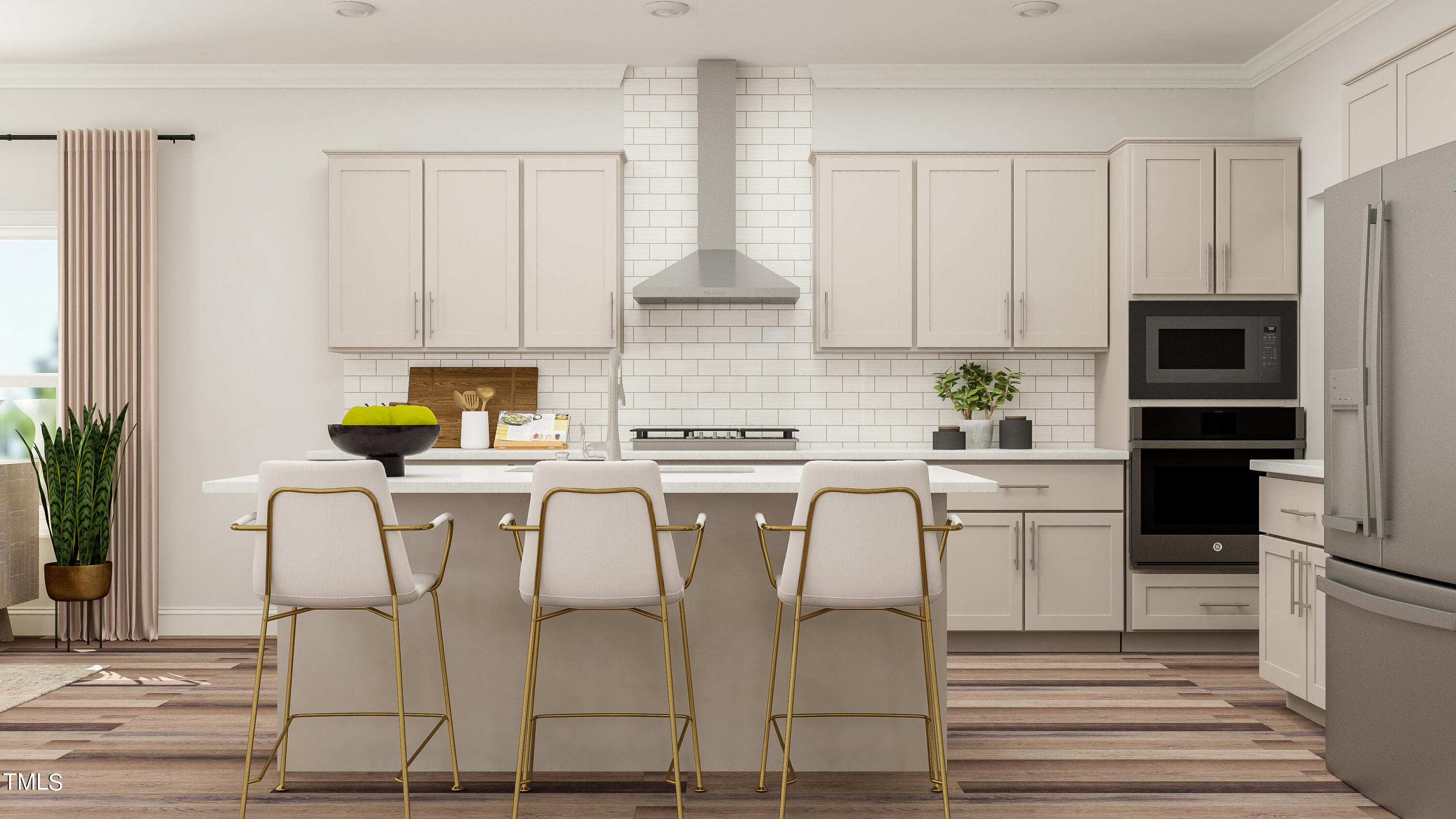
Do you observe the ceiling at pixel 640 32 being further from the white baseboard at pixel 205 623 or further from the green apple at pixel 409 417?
the white baseboard at pixel 205 623

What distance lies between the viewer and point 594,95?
5.09 meters

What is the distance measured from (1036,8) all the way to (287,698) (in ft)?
13.2

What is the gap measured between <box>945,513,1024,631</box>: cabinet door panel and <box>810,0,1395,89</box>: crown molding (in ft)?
7.54

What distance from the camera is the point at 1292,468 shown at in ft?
11.6

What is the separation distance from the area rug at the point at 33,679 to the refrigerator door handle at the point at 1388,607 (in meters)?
4.66

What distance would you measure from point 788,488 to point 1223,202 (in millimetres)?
3276

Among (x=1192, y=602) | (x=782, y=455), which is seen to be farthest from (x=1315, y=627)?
(x=782, y=455)

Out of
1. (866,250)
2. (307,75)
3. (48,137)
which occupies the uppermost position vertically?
(307,75)

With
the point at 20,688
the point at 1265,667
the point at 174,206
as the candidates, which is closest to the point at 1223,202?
the point at 1265,667

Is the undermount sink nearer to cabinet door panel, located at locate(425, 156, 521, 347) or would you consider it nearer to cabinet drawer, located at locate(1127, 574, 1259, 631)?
cabinet door panel, located at locate(425, 156, 521, 347)

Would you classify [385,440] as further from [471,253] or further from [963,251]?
[963,251]

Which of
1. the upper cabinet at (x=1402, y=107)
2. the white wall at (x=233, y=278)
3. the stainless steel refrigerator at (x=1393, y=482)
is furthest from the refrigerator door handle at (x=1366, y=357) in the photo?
the white wall at (x=233, y=278)

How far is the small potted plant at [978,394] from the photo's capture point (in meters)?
4.91

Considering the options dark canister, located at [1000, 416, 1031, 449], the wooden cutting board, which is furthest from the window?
dark canister, located at [1000, 416, 1031, 449]
